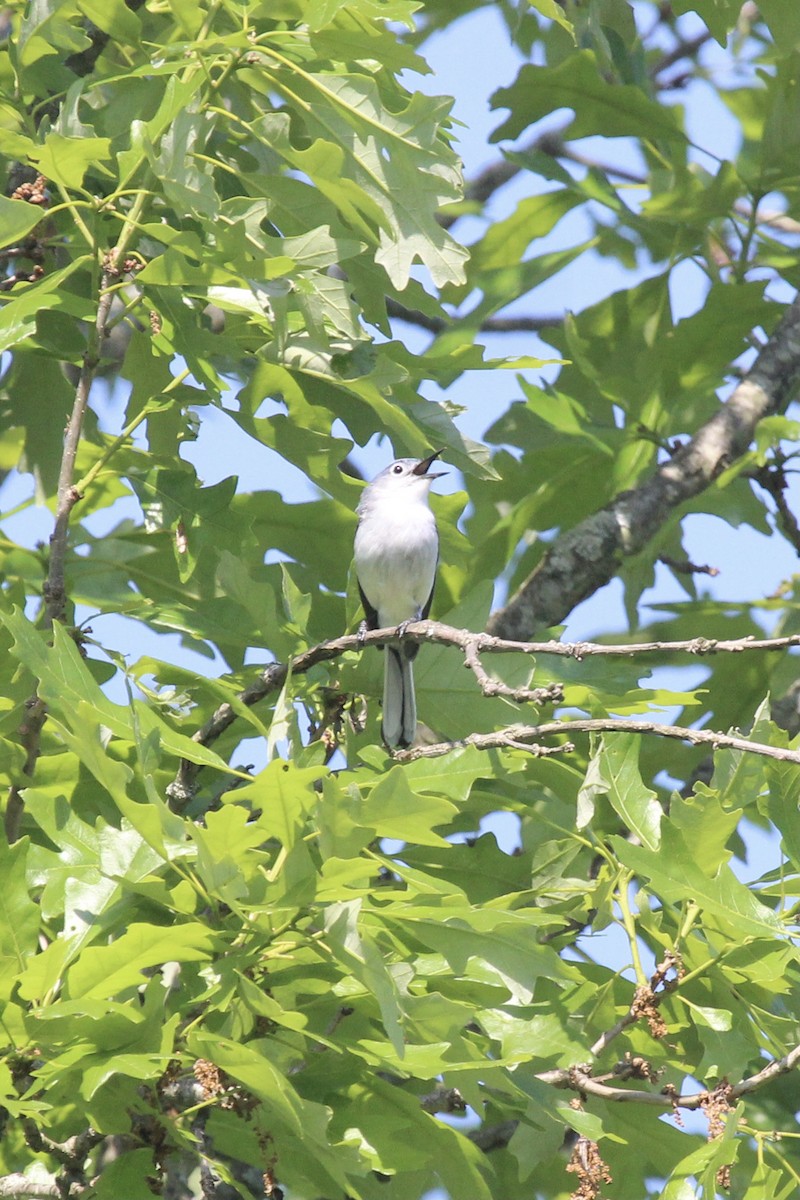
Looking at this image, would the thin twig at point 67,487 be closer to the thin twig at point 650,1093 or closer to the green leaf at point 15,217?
the green leaf at point 15,217

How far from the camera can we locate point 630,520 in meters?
5.58

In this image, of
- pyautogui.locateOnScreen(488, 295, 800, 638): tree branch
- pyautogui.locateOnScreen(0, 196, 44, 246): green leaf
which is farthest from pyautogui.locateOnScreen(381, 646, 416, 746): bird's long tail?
pyautogui.locateOnScreen(0, 196, 44, 246): green leaf

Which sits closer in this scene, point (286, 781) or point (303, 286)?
point (286, 781)

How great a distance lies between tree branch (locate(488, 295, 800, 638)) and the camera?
5.45 m

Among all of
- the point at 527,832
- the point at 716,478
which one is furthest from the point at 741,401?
the point at 527,832

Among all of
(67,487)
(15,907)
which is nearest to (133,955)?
(15,907)

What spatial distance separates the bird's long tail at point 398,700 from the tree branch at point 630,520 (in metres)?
0.90

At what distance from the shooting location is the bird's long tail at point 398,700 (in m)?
4.03

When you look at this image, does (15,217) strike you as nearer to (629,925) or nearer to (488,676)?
(488,676)

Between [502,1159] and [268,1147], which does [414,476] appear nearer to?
[502,1159]

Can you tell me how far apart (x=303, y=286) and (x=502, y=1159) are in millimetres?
3917

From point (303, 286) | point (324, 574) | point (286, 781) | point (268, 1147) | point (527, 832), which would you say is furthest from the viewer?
point (324, 574)

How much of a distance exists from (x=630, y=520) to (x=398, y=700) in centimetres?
168

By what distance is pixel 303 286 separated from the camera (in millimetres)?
3637
